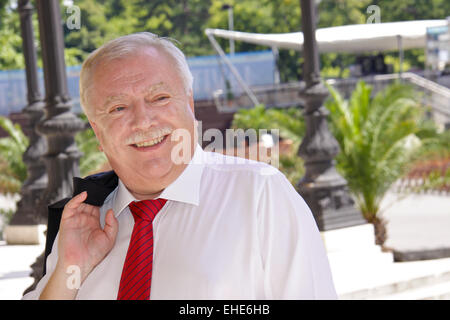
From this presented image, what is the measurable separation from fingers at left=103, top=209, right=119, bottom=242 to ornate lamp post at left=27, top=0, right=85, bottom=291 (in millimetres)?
4033

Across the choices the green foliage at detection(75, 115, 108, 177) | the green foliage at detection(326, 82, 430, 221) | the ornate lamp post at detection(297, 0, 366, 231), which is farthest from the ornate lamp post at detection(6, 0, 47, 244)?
the green foliage at detection(326, 82, 430, 221)

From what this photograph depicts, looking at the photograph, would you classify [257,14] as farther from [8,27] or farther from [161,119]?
[161,119]

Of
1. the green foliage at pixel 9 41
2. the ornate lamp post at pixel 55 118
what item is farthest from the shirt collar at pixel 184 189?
the green foliage at pixel 9 41

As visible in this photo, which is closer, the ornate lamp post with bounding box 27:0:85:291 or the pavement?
the ornate lamp post with bounding box 27:0:85:291

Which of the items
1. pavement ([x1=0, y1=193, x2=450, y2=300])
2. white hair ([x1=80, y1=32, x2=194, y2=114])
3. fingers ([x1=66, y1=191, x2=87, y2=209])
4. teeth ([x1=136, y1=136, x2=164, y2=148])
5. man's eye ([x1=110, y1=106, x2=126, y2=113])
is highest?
white hair ([x1=80, y1=32, x2=194, y2=114])

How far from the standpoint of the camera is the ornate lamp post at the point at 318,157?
782 centimetres

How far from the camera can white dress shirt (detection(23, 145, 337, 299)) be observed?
1673mm

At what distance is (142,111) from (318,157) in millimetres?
6321

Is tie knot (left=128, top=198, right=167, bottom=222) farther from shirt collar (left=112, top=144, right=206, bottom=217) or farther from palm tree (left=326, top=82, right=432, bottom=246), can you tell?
palm tree (left=326, top=82, right=432, bottom=246)

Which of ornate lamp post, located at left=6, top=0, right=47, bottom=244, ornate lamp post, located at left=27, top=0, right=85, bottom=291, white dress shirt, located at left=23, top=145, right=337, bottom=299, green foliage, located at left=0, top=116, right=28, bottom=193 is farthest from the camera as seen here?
green foliage, located at left=0, top=116, right=28, bottom=193

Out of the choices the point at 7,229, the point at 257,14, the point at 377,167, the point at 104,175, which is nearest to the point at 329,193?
the point at 377,167

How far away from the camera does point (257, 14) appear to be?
42219 mm

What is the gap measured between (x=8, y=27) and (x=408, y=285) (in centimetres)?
2670

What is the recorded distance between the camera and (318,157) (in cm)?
801
